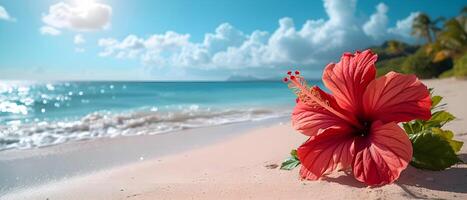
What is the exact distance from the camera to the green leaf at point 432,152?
1.88m

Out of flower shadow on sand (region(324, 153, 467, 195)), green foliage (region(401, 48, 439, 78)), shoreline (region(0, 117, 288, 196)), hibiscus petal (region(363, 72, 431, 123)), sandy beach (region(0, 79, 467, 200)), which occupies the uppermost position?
green foliage (region(401, 48, 439, 78))

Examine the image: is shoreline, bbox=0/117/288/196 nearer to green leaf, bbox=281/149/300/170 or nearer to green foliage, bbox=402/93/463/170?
green leaf, bbox=281/149/300/170

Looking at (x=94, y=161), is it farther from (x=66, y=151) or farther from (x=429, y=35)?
(x=429, y=35)

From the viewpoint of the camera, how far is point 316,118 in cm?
204

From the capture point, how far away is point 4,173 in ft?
Answer: 12.6

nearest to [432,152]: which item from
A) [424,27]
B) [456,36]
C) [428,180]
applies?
[428,180]

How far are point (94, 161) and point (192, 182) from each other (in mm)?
2170

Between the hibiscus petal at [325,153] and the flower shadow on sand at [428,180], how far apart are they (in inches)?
7.5

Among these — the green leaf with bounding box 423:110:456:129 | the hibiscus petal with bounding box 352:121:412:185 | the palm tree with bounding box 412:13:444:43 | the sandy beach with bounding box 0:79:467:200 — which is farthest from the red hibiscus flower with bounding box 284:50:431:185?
the palm tree with bounding box 412:13:444:43

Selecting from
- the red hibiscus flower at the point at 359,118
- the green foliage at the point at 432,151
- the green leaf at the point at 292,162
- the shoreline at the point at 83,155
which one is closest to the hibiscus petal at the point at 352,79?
the red hibiscus flower at the point at 359,118

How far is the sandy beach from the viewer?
184cm

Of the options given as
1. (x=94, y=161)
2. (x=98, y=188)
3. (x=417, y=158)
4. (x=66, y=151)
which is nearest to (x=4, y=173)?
(x=94, y=161)

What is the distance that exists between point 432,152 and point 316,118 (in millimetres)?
589

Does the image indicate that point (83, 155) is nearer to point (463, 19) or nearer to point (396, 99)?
point (396, 99)
